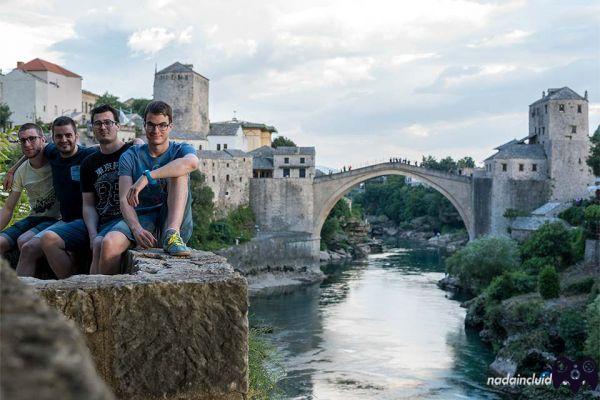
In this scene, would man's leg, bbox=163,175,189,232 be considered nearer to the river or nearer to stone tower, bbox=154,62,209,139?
the river

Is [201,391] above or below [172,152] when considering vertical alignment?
below

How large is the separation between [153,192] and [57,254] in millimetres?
489

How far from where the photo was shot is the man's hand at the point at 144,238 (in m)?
3.20

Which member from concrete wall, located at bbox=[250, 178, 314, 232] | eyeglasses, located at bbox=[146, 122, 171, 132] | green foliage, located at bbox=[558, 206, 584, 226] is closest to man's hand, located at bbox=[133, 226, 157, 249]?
eyeglasses, located at bbox=[146, 122, 171, 132]

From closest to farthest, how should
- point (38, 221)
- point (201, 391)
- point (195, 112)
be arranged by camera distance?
point (201, 391) → point (38, 221) → point (195, 112)

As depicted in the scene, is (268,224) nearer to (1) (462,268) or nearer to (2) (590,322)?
(1) (462,268)

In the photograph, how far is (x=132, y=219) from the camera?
332cm

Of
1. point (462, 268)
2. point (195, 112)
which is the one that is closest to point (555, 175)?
point (462, 268)

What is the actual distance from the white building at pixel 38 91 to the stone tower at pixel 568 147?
2438 cm

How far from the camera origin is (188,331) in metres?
2.13

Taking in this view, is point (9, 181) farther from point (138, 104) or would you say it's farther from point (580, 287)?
point (138, 104)

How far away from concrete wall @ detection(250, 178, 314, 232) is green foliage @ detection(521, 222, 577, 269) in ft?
43.5

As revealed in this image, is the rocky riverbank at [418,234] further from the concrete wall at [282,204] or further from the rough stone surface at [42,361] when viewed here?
the rough stone surface at [42,361]

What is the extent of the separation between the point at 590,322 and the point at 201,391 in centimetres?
1536
